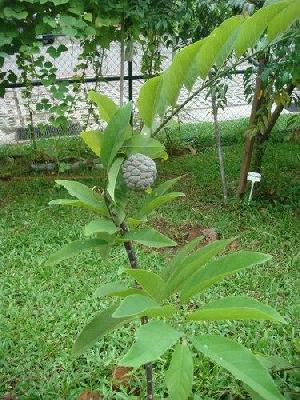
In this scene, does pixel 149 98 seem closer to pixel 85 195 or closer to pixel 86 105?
pixel 85 195

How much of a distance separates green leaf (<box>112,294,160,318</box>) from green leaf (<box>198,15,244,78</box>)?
1.46 ft

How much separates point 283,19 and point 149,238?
1.59 feet

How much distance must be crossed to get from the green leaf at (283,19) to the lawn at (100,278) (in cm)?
124

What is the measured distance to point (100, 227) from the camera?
41.1 inches

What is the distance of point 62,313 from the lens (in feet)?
9.05

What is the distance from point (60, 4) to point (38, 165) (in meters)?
1.61

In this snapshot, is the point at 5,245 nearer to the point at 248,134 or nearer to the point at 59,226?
the point at 59,226

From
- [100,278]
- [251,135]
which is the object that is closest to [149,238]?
[100,278]

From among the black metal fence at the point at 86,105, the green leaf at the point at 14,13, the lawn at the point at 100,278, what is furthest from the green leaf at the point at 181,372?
the black metal fence at the point at 86,105

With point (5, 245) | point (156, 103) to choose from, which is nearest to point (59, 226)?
point (5, 245)

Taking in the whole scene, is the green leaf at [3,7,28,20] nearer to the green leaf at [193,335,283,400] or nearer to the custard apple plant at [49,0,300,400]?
the custard apple plant at [49,0,300,400]

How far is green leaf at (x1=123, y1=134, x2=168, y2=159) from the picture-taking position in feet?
3.44

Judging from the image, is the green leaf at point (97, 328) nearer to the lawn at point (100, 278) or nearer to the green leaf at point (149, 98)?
the green leaf at point (149, 98)

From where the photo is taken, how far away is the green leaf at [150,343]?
72 cm
